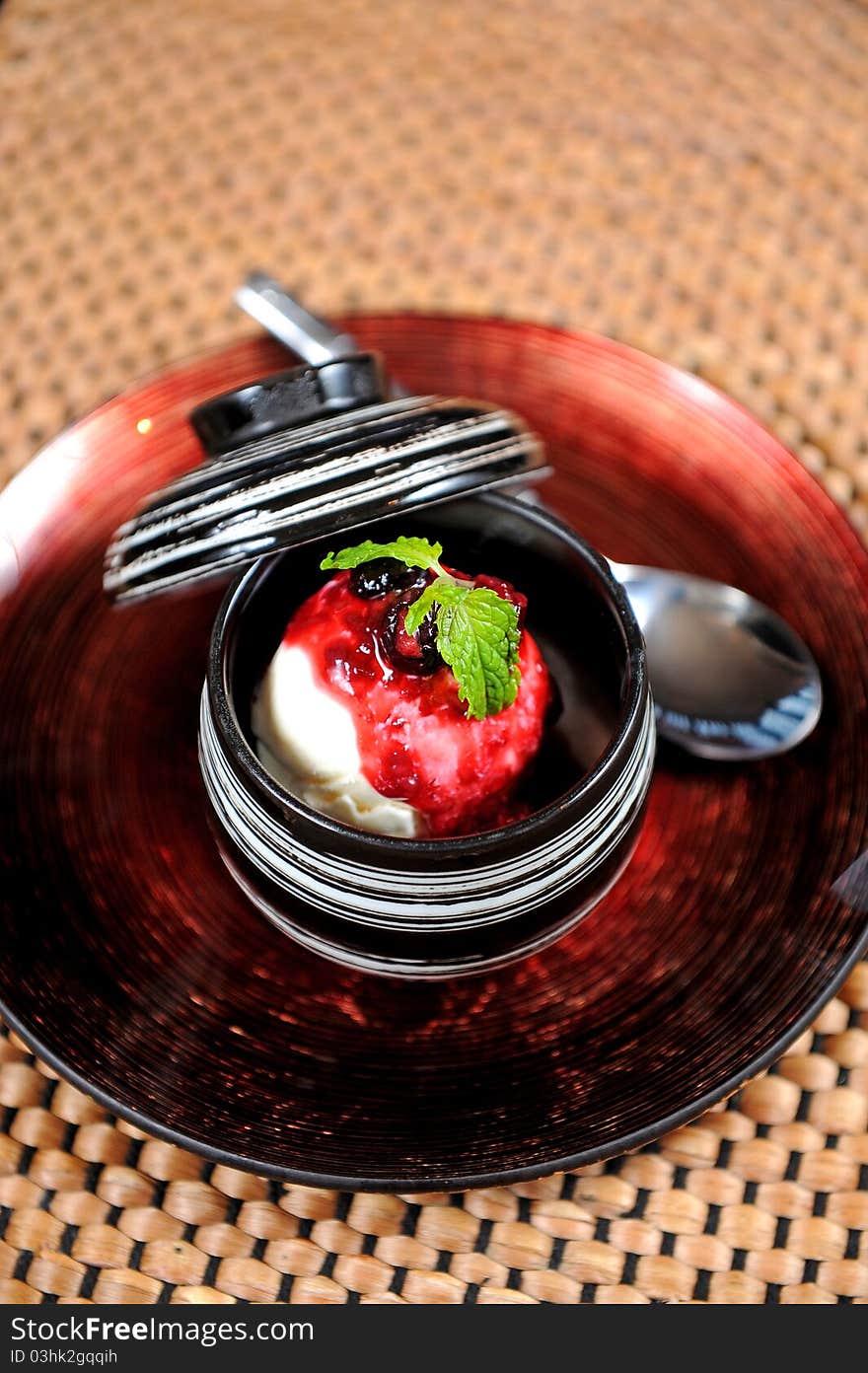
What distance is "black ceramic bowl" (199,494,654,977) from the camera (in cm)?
78

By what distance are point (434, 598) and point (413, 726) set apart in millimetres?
96

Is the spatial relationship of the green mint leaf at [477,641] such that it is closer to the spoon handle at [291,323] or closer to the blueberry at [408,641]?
the blueberry at [408,641]

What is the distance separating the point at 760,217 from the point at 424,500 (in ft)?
3.21

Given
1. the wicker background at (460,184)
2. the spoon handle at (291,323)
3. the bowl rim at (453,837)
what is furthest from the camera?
the wicker background at (460,184)

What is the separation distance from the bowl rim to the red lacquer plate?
181 millimetres

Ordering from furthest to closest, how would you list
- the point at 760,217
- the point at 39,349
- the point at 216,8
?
the point at 216,8, the point at 760,217, the point at 39,349

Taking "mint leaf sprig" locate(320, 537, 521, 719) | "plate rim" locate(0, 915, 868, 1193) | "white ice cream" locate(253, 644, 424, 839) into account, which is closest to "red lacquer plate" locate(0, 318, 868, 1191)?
"plate rim" locate(0, 915, 868, 1193)

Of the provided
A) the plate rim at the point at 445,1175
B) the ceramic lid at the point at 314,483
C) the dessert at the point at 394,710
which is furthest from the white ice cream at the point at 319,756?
the plate rim at the point at 445,1175

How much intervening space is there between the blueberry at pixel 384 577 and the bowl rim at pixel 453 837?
0.07 m

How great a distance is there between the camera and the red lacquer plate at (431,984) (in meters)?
0.84

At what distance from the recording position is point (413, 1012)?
0.90 metres

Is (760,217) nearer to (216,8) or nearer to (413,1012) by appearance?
(216,8)

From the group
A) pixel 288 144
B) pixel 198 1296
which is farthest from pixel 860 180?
pixel 198 1296

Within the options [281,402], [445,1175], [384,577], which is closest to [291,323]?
[281,402]
